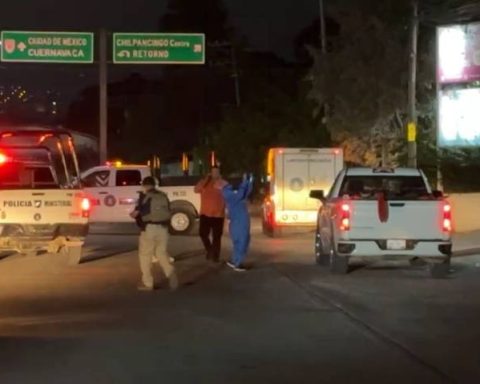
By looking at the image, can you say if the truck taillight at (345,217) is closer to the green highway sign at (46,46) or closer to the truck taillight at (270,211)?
the truck taillight at (270,211)

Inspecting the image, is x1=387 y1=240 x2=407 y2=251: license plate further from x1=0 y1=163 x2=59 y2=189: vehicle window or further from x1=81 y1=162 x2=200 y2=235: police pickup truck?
x1=81 y1=162 x2=200 y2=235: police pickup truck

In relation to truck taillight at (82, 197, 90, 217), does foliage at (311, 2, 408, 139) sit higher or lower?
higher

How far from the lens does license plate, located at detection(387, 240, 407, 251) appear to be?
18141 mm

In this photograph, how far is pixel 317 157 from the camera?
3023cm

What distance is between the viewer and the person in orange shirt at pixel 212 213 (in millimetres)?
20562

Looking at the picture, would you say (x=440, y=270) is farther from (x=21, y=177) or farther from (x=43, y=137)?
(x=21, y=177)

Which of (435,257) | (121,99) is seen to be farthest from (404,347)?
(121,99)

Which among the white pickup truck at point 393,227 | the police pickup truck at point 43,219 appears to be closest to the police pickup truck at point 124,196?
the police pickup truck at point 43,219

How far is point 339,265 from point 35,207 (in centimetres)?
551

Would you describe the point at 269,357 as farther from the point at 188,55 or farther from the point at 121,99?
the point at 121,99

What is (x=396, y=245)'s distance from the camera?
18156 millimetres

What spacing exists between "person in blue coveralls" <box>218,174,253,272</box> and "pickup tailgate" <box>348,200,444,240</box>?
2265 mm

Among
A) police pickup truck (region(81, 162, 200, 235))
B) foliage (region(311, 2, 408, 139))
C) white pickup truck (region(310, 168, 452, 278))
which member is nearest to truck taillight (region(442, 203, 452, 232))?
white pickup truck (region(310, 168, 452, 278))

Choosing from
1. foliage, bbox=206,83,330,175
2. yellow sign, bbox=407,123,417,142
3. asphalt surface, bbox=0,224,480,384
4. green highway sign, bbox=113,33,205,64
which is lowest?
asphalt surface, bbox=0,224,480,384
